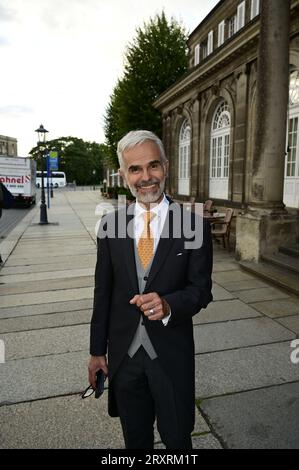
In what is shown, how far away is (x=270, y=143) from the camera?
24.2ft

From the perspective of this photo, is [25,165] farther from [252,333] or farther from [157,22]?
[252,333]

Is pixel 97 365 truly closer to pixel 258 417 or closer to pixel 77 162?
pixel 258 417

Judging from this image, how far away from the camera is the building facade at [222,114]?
994 cm

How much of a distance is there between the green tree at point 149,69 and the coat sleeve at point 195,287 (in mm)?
22517

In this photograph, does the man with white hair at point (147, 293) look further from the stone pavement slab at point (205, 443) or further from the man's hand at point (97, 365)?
the stone pavement slab at point (205, 443)

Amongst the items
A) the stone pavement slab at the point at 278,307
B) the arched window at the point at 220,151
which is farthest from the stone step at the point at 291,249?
the arched window at the point at 220,151

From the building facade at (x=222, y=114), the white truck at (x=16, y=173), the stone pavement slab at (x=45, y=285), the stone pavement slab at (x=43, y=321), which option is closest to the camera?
the stone pavement slab at (x=43, y=321)

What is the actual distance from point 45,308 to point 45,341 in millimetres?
1173

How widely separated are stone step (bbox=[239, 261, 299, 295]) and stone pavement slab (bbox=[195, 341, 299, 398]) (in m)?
2.03

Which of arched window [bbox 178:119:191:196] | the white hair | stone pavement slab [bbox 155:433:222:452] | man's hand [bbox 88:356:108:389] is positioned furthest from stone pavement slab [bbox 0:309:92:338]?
arched window [bbox 178:119:191:196]

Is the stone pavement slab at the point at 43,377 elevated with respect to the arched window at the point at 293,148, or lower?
lower

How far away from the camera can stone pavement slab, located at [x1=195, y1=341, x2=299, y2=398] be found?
10.6ft

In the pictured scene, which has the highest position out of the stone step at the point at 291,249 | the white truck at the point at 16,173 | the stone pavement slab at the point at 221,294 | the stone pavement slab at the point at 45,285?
the white truck at the point at 16,173
